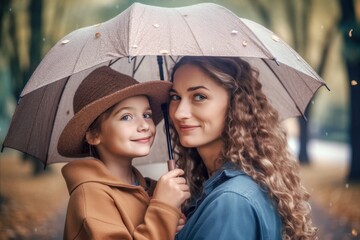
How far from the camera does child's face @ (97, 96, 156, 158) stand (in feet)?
7.73

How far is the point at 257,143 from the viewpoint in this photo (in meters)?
2.26

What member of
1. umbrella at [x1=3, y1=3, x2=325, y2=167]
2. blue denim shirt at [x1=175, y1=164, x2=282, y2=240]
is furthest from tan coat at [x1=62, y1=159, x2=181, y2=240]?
umbrella at [x1=3, y1=3, x2=325, y2=167]

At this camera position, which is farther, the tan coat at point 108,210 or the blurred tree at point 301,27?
the blurred tree at point 301,27

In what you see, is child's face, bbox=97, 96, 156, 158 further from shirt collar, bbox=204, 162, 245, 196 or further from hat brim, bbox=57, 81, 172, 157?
shirt collar, bbox=204, 162, 245, 196

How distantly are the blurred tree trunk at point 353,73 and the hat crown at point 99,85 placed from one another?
3.79 meters

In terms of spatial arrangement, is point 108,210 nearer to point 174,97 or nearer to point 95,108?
point 95,108

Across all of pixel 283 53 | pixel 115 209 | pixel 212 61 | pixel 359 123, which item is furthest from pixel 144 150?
pixel 359 123

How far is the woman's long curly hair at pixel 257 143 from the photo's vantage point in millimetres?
2121

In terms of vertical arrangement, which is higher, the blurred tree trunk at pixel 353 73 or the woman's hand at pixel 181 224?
the woman's hand at pixel 181 224

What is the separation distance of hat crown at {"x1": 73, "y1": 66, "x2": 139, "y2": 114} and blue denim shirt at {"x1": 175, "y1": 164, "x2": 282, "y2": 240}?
0.66 m

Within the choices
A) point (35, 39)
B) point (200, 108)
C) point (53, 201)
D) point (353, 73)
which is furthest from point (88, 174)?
point (353, 73)

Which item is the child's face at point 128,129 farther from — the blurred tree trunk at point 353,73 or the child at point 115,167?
the blurred tree trunk at point 353,73

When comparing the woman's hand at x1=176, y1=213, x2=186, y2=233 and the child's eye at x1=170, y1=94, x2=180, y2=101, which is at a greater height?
the child's eye at x1=170, y1=94, x2=180, y2=101

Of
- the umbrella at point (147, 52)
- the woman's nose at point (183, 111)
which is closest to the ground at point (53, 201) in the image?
the umbrella at point (147, 52)
